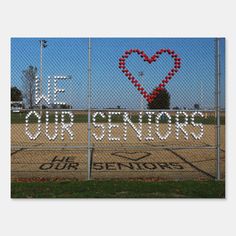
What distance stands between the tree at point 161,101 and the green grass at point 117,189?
5.74 feet

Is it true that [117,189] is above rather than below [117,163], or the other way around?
below

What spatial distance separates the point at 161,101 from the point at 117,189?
2377 millimetres

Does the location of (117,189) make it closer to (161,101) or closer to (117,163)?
(161,101)

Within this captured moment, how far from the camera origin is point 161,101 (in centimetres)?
827

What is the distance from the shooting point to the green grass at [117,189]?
6.71 metres

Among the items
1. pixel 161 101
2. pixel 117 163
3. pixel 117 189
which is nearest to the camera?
pixel 117 189

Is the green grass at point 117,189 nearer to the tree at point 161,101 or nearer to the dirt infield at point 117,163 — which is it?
the dirt infield at point 117,163

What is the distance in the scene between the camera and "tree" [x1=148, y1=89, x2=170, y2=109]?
816 centimetres

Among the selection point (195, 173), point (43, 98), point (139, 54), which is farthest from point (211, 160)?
point (43, 98)

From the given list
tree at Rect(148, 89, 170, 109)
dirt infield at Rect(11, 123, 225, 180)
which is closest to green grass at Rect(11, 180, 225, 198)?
dirt infield at Rect(11, 123, 225, 180)

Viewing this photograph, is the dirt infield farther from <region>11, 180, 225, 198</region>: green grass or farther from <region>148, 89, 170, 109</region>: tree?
<region>148, 89, 170, 109</region>: tree

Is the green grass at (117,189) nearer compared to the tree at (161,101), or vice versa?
the green grass at (117,189)

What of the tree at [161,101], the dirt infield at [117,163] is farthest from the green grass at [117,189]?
the tree at [161,101]

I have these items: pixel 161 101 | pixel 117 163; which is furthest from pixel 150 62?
pixel 117 163
